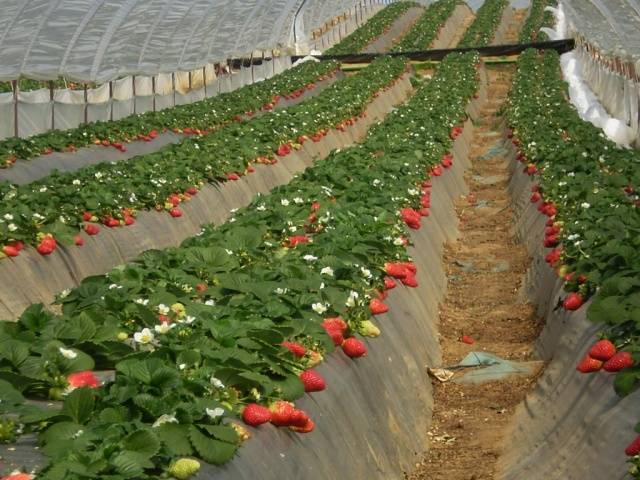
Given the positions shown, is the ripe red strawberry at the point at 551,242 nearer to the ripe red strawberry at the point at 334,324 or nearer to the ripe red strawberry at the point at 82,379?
the ripe red strawberry at the point at 334,324

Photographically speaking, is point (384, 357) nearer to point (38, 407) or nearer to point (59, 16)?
point (38, 407)

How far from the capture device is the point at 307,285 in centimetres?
708

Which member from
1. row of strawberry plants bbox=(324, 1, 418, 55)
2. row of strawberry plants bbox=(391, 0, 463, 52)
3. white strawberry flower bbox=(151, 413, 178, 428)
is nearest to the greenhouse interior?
white strawberry flower bbox=(151, 413, 178, 428)

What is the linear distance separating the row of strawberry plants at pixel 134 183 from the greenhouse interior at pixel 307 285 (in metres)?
0.04

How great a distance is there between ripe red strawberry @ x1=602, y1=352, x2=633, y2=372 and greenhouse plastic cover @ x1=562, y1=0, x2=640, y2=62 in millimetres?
13814

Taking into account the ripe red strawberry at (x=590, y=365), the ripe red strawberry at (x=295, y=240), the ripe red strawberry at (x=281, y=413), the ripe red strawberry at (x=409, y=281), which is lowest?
the ripe red strawberry at (x=409, y=281)

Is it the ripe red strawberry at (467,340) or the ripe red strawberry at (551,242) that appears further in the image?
the ripe red strawberry at (551,242)

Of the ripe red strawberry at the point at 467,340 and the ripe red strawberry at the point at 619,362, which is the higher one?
the ripe red strawberry at the point at 619,362

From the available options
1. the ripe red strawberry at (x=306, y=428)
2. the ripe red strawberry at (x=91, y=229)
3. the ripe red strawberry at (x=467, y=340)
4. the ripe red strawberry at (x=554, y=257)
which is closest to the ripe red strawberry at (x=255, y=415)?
the ripe red strawberry at (x=306, y=428)

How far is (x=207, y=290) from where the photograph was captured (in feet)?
23.2

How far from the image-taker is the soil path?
7.43m

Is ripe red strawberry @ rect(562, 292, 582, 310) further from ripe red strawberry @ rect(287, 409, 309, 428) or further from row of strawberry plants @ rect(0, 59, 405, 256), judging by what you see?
row of strawberry plants @ rect(0, 59, 405, 256)

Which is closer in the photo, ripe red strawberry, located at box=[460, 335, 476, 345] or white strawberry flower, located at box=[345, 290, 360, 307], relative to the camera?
white strawberry flower, located at box=[345, 290, 360, 307]

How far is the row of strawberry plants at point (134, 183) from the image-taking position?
35.4ft
